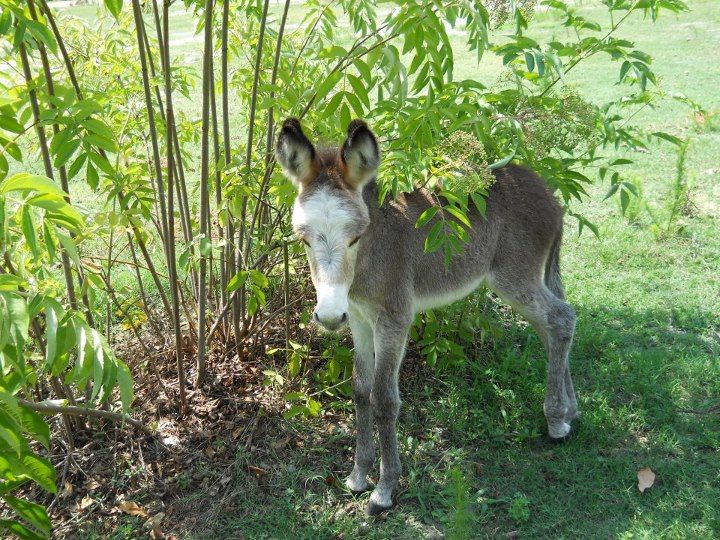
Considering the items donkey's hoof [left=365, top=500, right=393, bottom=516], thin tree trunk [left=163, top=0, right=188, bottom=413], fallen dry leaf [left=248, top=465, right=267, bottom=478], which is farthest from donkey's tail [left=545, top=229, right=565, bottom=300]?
thin tree trunk [left=163, top=0, right=188, bottom=413]

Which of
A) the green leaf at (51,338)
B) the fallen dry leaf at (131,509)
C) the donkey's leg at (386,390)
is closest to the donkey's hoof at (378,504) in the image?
the donkey's leg at (386,390)

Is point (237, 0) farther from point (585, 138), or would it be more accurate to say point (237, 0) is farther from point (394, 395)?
point (394, 395)

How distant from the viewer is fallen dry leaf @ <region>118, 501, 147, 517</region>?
12.4 ft

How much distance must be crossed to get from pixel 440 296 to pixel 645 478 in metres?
1.63

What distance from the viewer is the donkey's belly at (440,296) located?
4.09m

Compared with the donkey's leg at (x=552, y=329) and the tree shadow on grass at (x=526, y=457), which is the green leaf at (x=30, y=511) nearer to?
the tree shadow on grass at (x=526, y=457)

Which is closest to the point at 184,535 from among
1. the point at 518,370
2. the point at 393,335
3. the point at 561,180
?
the point at 393,335

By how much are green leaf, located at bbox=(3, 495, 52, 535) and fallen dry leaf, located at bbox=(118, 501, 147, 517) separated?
3.65ft

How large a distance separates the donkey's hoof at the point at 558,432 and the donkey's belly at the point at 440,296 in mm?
1060

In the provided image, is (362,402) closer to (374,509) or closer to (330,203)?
(374,509)

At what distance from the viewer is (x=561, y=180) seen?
408 cm

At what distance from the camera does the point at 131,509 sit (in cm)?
380

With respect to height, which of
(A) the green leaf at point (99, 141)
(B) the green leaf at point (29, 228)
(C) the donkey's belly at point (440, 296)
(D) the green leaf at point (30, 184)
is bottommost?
(C) the donkey's belly at point (440, 296)

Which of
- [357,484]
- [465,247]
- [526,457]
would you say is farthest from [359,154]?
[526,457]
